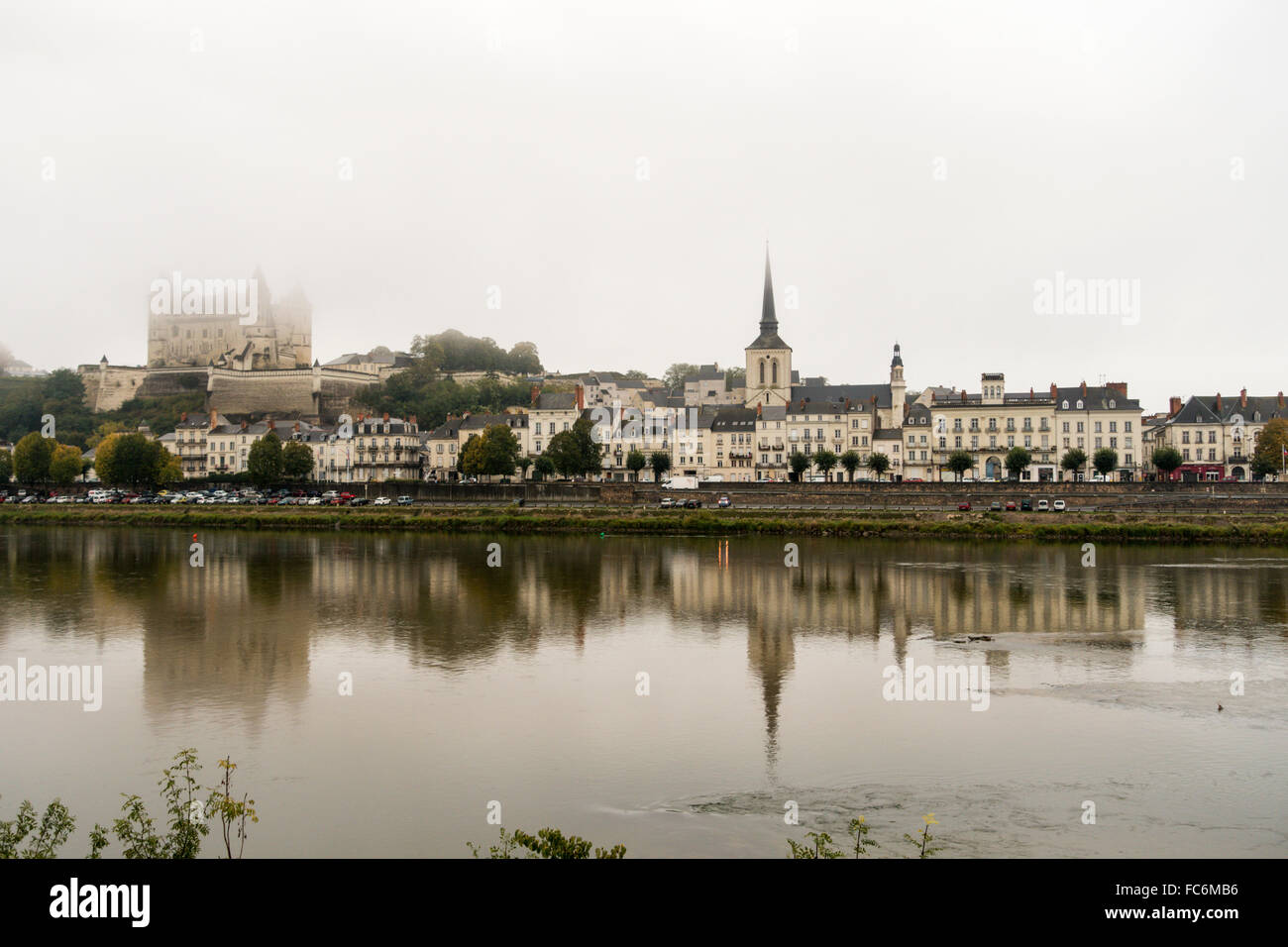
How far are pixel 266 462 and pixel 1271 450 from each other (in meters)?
60.8

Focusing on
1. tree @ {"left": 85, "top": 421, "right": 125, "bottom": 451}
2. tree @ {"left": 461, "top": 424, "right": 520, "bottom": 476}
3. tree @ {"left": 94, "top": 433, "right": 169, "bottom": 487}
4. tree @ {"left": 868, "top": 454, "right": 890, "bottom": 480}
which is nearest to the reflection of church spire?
tree @ {"left": 868, "top": 454, "right": 890, "bottom": 480}

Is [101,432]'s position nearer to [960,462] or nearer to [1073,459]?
[960,462]

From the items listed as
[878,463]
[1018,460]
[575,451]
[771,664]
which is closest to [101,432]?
[575,451]

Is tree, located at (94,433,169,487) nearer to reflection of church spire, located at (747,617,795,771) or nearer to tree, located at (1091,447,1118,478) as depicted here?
tree, located at (1091,447,1118,478)

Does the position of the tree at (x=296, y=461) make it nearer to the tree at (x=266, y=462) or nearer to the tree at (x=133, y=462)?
the tree at (x=266, y=462)

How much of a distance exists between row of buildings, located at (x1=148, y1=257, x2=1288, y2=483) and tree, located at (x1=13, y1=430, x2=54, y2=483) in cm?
1008

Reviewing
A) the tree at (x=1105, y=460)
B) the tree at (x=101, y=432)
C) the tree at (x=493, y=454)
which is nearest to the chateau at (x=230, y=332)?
the tree at (x=101, y=432)

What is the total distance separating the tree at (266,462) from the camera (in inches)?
2753

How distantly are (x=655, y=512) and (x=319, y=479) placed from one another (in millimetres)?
38412

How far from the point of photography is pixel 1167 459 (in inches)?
2343
